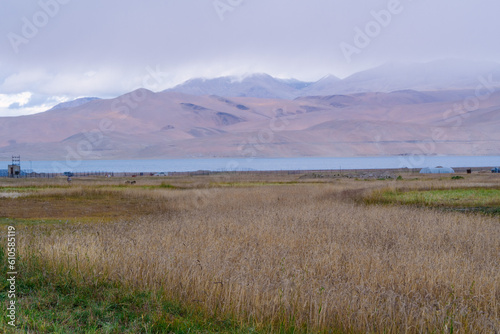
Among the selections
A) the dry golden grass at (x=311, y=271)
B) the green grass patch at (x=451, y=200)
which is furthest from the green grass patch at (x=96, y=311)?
the green grass patch at (x=451, y=200)

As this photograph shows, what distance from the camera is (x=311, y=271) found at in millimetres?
10305

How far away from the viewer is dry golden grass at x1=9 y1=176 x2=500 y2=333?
7824 millimetres

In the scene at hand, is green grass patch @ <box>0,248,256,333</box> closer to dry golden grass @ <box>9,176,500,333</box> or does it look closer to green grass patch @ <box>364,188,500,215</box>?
dry golden grass @ <box>9,176,500,333</box>

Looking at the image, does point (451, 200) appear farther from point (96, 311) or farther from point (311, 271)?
point (96, 311)

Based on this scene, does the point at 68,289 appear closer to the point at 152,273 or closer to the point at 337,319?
the point at 152,273

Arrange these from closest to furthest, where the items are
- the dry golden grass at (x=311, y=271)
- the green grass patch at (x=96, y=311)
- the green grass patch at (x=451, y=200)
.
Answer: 1. the green grass patch at (x=96, y=311)
2. the dry golden grass at (x=311, y=271)
3. the green grass patch at (x=451, y=200)

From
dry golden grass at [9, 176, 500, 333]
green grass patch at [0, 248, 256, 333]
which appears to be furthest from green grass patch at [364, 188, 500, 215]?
green grass patch at [0, 248, 256, 333]

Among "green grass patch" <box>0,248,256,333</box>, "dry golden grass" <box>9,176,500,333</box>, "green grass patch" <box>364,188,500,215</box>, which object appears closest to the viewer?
"green grass patch" <box>0,248,256,333</box>

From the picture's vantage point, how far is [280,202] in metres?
28.8

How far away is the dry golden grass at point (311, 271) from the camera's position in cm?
782

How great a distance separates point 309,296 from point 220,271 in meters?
1.91

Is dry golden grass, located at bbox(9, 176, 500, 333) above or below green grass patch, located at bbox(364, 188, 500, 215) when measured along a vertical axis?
below

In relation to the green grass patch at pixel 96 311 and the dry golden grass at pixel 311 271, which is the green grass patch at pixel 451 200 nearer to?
the dry golden grass at pixel 311 271

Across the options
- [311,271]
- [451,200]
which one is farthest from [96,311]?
[451,200]
